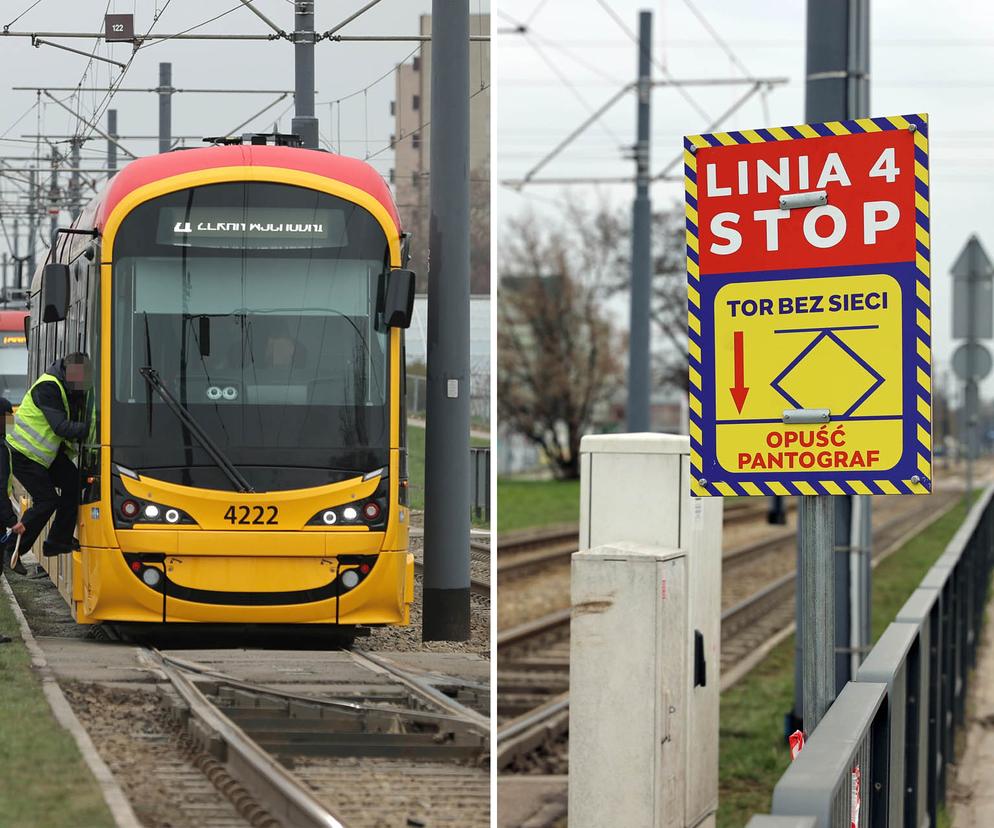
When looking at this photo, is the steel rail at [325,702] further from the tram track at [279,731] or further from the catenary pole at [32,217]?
the catenary pole at [32,217]

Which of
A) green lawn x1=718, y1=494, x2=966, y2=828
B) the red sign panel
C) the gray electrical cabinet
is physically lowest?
green lawn x1=718, y1=494, x2=966, y2=828

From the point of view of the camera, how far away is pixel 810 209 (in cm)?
389

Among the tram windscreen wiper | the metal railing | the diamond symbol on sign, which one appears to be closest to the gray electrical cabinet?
the metal railing

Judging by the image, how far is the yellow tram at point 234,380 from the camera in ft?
27.0

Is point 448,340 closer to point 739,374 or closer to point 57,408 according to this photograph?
point 57,408

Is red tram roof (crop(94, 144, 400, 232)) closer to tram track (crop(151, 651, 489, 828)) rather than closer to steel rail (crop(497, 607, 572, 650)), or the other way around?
tram track (crop(151, 651, 489, 828))

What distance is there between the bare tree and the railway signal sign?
35.2m

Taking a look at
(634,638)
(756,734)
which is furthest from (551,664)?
(634,638)

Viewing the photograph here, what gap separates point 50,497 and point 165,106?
256cm

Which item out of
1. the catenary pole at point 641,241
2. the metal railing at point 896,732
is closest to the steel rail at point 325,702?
the metal railing at point 896,732

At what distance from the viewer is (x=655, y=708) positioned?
17.6ft

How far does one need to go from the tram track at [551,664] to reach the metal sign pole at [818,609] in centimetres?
349

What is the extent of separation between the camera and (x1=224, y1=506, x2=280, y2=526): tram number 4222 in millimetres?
8250

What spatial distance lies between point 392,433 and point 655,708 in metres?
3.47
